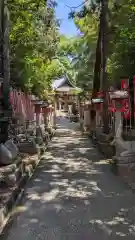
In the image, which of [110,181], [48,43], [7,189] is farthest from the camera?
[48,43]

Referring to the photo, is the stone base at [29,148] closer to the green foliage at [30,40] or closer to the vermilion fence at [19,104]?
the vermilion fence at [19,104]

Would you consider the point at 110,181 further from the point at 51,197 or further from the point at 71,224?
the point at 71,224

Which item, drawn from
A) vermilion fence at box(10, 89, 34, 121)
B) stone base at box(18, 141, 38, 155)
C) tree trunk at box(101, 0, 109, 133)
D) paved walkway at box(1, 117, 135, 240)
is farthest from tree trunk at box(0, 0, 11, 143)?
tree trunk at box(101, 0, 109, 133)

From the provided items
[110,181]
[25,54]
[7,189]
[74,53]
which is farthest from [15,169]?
[74,53]

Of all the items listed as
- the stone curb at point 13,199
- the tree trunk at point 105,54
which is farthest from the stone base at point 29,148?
the tree trunk at point 105,54

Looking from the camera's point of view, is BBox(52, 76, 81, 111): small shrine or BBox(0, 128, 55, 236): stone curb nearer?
BBox(0, 128, 55, 236): stone curb

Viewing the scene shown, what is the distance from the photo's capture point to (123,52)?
14789 millimetres

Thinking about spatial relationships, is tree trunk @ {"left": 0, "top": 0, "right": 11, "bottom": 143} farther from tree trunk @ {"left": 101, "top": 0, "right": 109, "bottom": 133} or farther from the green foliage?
tree trunk @ {"left": 101, "top": 0, "right": 109, "bottom": 133}

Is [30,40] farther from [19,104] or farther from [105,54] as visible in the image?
[19,104]

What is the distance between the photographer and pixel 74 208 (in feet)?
22.4

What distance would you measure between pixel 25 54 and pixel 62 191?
454 inches

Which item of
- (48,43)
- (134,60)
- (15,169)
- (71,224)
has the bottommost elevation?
(71,224)

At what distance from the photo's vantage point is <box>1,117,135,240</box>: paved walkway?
547 centimetres

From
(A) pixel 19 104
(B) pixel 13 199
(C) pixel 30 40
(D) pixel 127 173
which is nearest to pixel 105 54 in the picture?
(C) pixel 30 40
